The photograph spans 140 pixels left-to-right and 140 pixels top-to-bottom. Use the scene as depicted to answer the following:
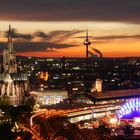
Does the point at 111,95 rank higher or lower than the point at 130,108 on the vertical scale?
higher

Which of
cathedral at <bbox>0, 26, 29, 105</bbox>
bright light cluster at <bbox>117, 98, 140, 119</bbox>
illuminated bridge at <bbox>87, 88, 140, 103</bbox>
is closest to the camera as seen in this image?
bright light cluster at <bbox>117, 98, 140, 119</bbox>

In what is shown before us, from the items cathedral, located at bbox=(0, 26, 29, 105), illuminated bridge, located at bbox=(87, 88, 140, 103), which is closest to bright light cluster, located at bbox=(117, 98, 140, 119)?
cathedral, located at bbox=(0, 26, 29, 105)

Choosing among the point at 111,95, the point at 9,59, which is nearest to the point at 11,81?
the point at 9,59

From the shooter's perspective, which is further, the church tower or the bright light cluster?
the church tower

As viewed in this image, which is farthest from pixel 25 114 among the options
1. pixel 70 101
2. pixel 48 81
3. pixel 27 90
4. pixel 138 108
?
pixel 48 81

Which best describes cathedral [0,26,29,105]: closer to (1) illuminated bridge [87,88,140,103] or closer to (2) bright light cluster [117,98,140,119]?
(1) illuminated bridge [87,88,140,103]

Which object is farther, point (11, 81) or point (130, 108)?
point (11, 81)

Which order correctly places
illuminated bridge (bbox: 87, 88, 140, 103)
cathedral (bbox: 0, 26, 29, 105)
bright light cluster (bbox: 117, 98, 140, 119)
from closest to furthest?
bright light cluster (bbox: 117, 98, 140, 119) → cathedral (bbox: 0, 26, 29, 105) → illuminated bridge (bbox: 87, 88, 140, 103)

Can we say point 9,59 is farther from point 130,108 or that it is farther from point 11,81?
point 130,108

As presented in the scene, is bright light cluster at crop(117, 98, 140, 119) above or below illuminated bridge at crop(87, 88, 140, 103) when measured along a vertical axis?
below

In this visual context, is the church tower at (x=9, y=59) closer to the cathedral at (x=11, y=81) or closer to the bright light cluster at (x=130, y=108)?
the cathedral at (x=11, y=81)
